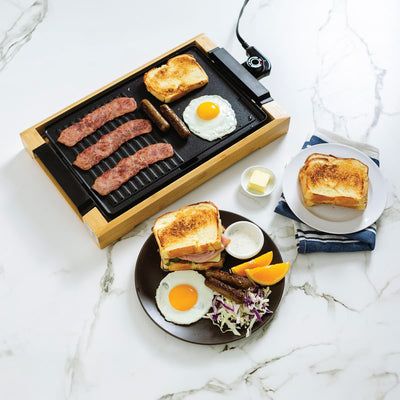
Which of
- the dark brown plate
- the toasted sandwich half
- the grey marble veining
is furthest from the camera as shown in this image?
the grey marble veining

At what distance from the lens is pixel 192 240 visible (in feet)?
8.37

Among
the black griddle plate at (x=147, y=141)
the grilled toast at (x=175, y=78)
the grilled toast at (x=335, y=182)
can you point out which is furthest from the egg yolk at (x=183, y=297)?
the grilled toast at (x=175, y=78)

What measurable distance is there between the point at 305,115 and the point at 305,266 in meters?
0.98

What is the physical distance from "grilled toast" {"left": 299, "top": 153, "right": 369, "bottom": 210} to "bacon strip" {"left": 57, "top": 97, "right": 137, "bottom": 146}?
3.40 ft

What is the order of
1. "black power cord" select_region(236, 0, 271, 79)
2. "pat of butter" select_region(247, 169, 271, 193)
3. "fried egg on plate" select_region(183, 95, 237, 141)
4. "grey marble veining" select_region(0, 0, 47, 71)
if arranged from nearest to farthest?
"pat of butter" select_region(247, 169, 271, 193), "fried egg on plate" select_region(183, 95, 237, 141), "black power cord" select_region(236, 0, 271, 79), "grey marble veining" select_region(0, 0, 47, 71)

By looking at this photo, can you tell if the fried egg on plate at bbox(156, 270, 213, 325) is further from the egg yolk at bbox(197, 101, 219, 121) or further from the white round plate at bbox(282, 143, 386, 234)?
the egg yolk at bbox(197, 101, 219, 121)

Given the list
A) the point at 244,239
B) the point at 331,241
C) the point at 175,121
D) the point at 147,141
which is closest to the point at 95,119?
the point at 147,141

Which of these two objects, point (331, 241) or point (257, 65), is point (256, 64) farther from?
point (331, 241)

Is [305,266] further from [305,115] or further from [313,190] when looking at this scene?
[305,115]

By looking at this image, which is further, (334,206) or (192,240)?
(334,206)

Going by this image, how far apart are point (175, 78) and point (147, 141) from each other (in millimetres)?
436

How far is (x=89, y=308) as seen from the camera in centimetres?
260

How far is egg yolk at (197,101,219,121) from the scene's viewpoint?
2.96m

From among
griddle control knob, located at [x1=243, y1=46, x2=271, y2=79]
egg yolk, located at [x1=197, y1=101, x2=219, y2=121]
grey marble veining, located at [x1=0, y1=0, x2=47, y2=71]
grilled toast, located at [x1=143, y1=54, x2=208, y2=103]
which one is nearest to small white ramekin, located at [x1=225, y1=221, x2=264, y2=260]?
egg yolk, located at [x1=197, y1=101, x2=219, y2=121]
